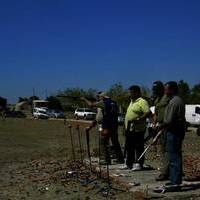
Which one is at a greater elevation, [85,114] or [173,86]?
[173,86]

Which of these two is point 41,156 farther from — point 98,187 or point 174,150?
point 174,150

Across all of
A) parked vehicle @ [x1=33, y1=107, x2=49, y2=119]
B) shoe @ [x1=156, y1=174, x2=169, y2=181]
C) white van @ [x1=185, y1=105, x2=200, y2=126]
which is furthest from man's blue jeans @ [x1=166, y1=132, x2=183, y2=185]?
parked vehicle @ [x1=33, y1=107, x2=49, y2=119]

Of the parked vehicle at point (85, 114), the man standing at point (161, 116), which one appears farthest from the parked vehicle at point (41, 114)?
the man standing at point (161, 116)

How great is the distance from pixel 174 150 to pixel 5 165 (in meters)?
7.30

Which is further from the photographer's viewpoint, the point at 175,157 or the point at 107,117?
the point at 107,117

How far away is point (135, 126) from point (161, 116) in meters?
0.92

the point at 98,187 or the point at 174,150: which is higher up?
the point at 174,150

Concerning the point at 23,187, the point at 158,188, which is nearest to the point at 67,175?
the point at 23,187

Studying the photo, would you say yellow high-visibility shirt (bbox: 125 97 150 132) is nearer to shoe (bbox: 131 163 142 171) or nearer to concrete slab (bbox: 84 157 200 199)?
shoe (bbox: 131 163 142 171)

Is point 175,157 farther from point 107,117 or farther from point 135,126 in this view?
point 107,117

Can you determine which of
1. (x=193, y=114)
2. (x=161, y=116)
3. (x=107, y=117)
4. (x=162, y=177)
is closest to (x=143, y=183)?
(x=162, y=177)

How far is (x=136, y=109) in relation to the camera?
12742 mm

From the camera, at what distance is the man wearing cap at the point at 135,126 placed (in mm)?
12688

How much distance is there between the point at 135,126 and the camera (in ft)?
41.7
